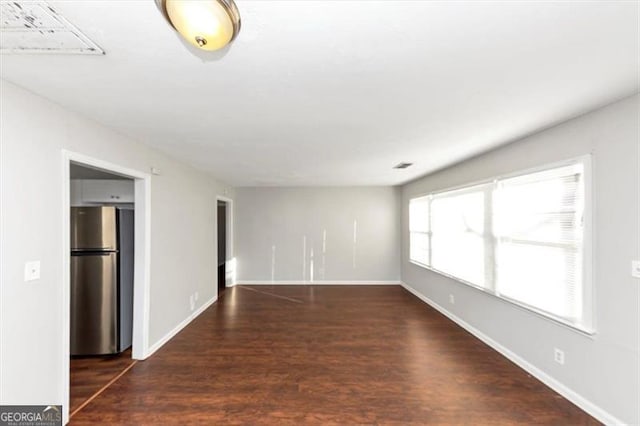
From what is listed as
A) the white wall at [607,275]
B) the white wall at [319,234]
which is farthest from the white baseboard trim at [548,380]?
the white wall at [319,234]

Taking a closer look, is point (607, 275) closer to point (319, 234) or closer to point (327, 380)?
point (327, 380)

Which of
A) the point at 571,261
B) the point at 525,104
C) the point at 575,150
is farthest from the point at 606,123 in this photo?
the point at 571,261

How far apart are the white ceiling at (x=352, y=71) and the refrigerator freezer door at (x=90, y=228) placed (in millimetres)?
1046

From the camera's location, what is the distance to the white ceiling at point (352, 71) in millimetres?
1082

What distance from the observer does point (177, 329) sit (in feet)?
11.9

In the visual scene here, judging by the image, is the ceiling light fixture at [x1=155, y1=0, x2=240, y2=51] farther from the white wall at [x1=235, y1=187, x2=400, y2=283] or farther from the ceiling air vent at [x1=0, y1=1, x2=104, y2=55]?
the white wall at [x1=235, y1=187, x2=400, y2=283]

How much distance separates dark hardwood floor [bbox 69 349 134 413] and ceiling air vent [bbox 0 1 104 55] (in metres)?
2.65

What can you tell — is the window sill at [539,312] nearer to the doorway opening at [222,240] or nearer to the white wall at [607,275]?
the white wall at [607,275]

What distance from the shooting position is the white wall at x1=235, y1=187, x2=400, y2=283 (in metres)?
6.41

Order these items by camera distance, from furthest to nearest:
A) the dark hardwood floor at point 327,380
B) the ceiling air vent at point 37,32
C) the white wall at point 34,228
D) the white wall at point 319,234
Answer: the white wall at point 319,234 < the dark hardwood floor at point 327,380 < the white wall at point 34,228 < the ceiling air vent at point 37,32

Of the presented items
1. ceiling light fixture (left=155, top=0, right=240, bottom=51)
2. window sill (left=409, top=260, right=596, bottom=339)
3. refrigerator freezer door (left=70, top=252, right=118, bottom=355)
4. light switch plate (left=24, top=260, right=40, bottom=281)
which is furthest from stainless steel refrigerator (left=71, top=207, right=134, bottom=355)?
window sill (left=409, top=260, right=596, bottom=339)

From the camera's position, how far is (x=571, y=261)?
2246 mm

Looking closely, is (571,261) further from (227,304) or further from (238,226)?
(238,226)

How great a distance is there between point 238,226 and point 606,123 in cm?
619
